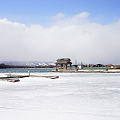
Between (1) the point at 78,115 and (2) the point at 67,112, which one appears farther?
(2) the point at 67,112

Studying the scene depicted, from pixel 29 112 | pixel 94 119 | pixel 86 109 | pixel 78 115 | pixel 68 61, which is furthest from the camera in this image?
pixel 68 61

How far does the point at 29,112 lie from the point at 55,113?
98 cm

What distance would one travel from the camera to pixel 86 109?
689 centimetres

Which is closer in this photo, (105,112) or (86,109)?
(105,112)

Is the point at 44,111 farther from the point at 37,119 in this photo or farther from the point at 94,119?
the point at 94,119

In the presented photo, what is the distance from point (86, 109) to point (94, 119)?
1.35 meters

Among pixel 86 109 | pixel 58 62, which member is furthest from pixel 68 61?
pixel 86 109

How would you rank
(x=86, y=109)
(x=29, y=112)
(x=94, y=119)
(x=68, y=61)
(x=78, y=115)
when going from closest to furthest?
(x=94, y=119), (x=78, y=115), (x=29, y=112), (x=86, y=109), (x=68, y=61)

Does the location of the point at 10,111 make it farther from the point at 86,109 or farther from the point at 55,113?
the point at 86,109

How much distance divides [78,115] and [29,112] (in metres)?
1.82

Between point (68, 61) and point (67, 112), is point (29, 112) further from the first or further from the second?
point (68, 61)

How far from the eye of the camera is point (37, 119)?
559cm

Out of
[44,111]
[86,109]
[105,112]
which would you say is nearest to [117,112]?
[105,112]

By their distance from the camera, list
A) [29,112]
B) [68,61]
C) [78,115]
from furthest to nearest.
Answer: [68,61]
[29,112]
[78,115]
